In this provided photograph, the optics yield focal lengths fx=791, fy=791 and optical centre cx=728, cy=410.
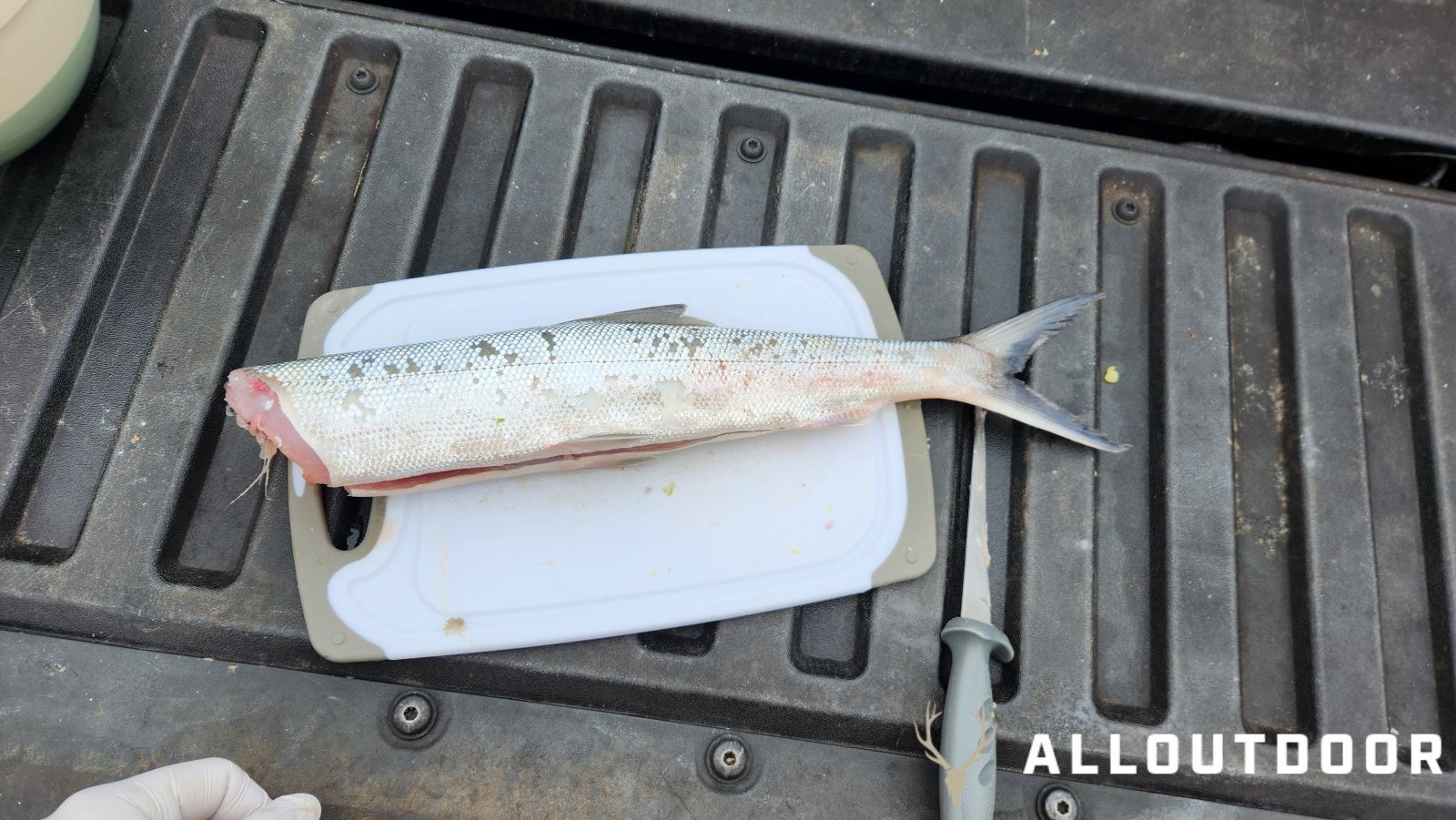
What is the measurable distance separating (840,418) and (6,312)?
2289 millimetres

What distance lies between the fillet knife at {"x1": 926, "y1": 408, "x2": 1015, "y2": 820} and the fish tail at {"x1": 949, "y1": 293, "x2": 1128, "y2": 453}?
11.8 inches

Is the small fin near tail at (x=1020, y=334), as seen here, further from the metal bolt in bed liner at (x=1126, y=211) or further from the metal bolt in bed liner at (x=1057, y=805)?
the metal bolt in bed liner at (x=1057, y=805)

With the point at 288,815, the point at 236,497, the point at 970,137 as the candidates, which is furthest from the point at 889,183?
the point at 288,815

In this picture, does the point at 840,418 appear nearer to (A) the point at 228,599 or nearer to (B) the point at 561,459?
(B) the point at 561,459

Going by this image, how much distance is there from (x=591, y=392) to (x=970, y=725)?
3.96 ft

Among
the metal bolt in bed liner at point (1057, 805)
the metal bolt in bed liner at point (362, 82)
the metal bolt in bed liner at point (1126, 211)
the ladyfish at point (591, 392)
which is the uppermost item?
the metal bolt in bed liner at point (362, 82)

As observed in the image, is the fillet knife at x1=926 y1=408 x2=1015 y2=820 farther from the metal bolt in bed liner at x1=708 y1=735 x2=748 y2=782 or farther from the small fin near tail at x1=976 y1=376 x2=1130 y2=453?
the metal bolt in bed liner at x1=708 y1=735 x2=748 y2=782

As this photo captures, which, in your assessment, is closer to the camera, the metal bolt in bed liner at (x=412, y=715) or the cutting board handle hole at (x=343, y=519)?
the metal bolt in bed liner at (x=412, y=715)

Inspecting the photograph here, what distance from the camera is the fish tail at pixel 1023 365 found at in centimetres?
210

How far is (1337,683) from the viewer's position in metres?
2.12

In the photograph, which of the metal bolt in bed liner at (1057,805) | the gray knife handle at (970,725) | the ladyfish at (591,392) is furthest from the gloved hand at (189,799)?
the metal bolt in bed liner at (1057,805)

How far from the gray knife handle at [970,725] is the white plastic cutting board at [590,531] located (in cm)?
24

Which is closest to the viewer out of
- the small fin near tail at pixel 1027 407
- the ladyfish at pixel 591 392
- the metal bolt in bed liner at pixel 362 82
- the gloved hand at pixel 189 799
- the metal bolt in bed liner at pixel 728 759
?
the gloved hand at pixel 189 799

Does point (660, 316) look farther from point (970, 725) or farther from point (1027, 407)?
point (970, 725)
